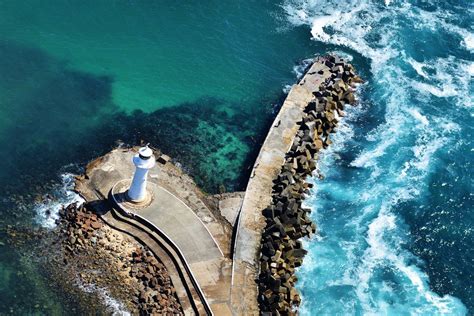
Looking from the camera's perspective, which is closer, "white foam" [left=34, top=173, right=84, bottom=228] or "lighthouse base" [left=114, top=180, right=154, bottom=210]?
"white foam" [left=34, top=173, right=84, bottom=228]

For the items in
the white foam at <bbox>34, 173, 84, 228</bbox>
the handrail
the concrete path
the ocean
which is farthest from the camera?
the ocean

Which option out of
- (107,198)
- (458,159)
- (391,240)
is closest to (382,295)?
(391,240)

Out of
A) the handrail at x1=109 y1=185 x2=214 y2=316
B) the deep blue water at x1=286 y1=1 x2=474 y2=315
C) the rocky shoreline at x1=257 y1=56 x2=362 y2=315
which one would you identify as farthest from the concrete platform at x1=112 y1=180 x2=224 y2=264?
the deep blue water at x1=286 y1=1 x2=474 y2=315

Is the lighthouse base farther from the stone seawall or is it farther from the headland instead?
the stone seawall

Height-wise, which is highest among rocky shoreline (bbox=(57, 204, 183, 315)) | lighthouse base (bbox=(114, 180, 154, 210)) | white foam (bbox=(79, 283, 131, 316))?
lighthouse base (bbox=(114, 180, 154, 210))

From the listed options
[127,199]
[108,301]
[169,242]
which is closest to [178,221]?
[169,242]

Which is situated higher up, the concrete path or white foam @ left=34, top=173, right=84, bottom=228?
the concrete path

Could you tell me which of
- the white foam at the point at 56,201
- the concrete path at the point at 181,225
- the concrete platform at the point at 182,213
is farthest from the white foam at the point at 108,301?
the white foam at the point at 56,201

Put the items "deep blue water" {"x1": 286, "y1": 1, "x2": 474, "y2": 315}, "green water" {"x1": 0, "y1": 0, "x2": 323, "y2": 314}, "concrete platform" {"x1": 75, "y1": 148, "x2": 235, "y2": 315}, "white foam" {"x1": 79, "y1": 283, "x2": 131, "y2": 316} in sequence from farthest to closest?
"green water" {"x1": 0, "y1": 0, "x2": 323, "y2": 314}
"deep blue water" {"x1": 286, "y1": 1, "x2": 474, "y2": 315}
"concrete platform" {"x1": 75, "y1": 148, "x2": 235, "y2": 315}
"white foam" {"x1": 79, "y1": 283, "x2": 131, "y2": 316}
